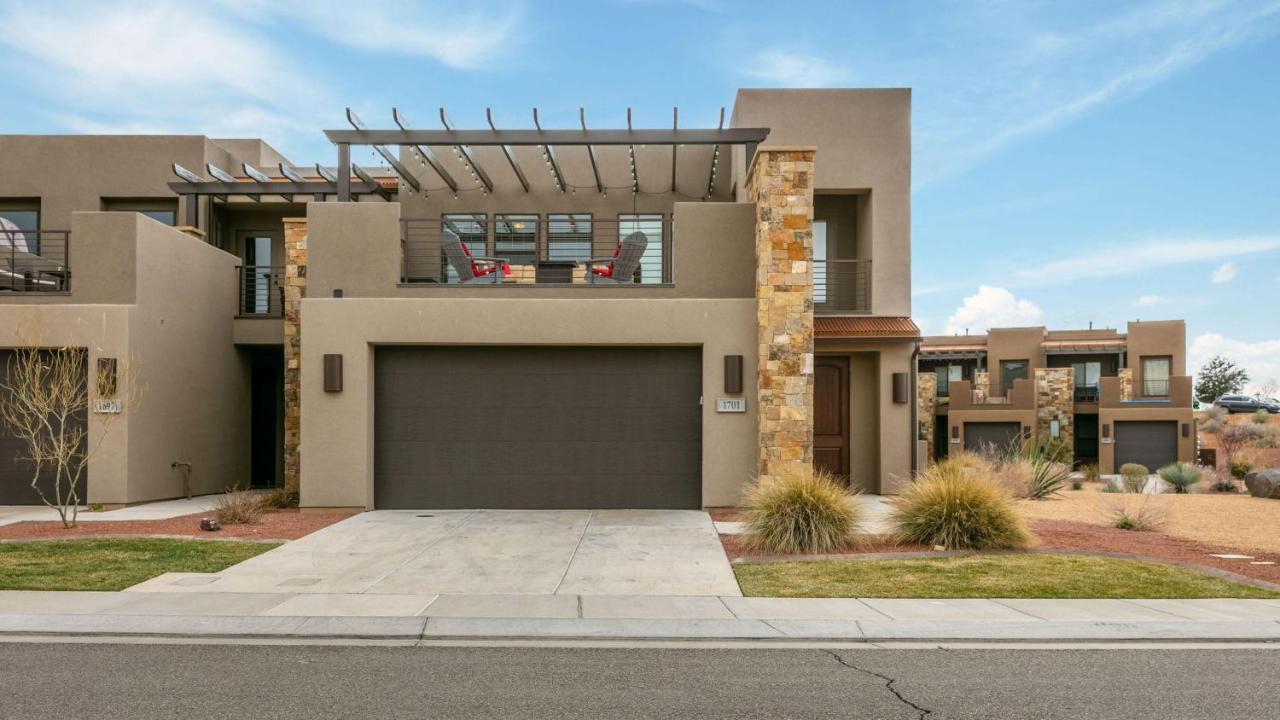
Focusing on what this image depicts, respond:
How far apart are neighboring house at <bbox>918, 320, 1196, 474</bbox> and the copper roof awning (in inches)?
723

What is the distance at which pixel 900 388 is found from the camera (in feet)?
53.8

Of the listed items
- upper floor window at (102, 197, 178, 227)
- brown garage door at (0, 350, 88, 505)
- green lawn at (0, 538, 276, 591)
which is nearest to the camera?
green lawn at (0, 538, 276, 591)

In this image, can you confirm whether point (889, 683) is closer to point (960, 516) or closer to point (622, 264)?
point (960, 516)

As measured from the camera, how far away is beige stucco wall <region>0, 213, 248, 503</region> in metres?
14.6

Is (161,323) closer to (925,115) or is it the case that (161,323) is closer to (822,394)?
(822,394)

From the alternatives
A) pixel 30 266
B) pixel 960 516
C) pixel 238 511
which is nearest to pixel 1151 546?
pixel 960 516

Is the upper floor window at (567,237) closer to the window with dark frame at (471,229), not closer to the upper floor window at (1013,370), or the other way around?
the window with dark frame at (471,229)

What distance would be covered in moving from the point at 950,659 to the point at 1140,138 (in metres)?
17.8

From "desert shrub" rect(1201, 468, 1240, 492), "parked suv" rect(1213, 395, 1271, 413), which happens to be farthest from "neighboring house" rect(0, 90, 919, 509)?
"parked suv" rect(1213, 395, 1271, 413)

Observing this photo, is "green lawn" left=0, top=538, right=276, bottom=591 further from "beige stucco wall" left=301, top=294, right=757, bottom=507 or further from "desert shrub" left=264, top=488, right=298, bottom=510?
"desert shrub" left=264, top=488, right=298, bottom=510

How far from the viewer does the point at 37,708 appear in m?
5.34

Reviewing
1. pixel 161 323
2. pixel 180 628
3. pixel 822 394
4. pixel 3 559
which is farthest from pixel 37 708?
pixel 822 394

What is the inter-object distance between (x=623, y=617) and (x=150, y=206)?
57.3ft

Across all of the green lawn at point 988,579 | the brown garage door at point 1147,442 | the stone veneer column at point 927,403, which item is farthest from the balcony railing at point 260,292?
the brown garage door at point 1147,442
